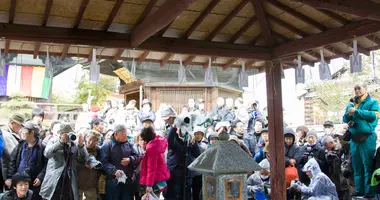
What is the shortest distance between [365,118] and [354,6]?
2.56 m

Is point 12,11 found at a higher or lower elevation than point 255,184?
higher

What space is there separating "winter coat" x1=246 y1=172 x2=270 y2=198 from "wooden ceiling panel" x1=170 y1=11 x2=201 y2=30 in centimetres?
304

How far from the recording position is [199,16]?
578cm

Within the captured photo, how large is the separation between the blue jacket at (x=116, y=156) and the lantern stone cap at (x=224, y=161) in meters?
2.14

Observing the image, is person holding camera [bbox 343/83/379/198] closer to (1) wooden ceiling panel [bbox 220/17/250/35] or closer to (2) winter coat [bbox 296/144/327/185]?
(2) winter coat [bbox 296/144/327/185]

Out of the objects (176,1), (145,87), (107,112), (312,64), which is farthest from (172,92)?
(176,1)

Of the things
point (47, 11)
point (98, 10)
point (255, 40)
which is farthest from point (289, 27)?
point (47, 11)

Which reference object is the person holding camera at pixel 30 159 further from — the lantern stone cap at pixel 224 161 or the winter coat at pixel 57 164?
the lantern stone cap at pixel 224 161

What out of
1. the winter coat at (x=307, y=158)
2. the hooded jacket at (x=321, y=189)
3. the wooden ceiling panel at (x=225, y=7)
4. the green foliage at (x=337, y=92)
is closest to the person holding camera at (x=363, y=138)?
the hooded jacket at (x=321, y=189)

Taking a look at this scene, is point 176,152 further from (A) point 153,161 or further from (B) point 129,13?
(B) point 129,13

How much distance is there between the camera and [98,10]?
5211 millimetres

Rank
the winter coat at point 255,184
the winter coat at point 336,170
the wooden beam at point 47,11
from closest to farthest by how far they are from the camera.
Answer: the wooden beam at point 47,11 → the winter coat at point 255,184 → the winter coat at point 336,170

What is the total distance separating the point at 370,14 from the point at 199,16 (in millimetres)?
2478

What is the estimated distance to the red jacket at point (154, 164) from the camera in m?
5.69
